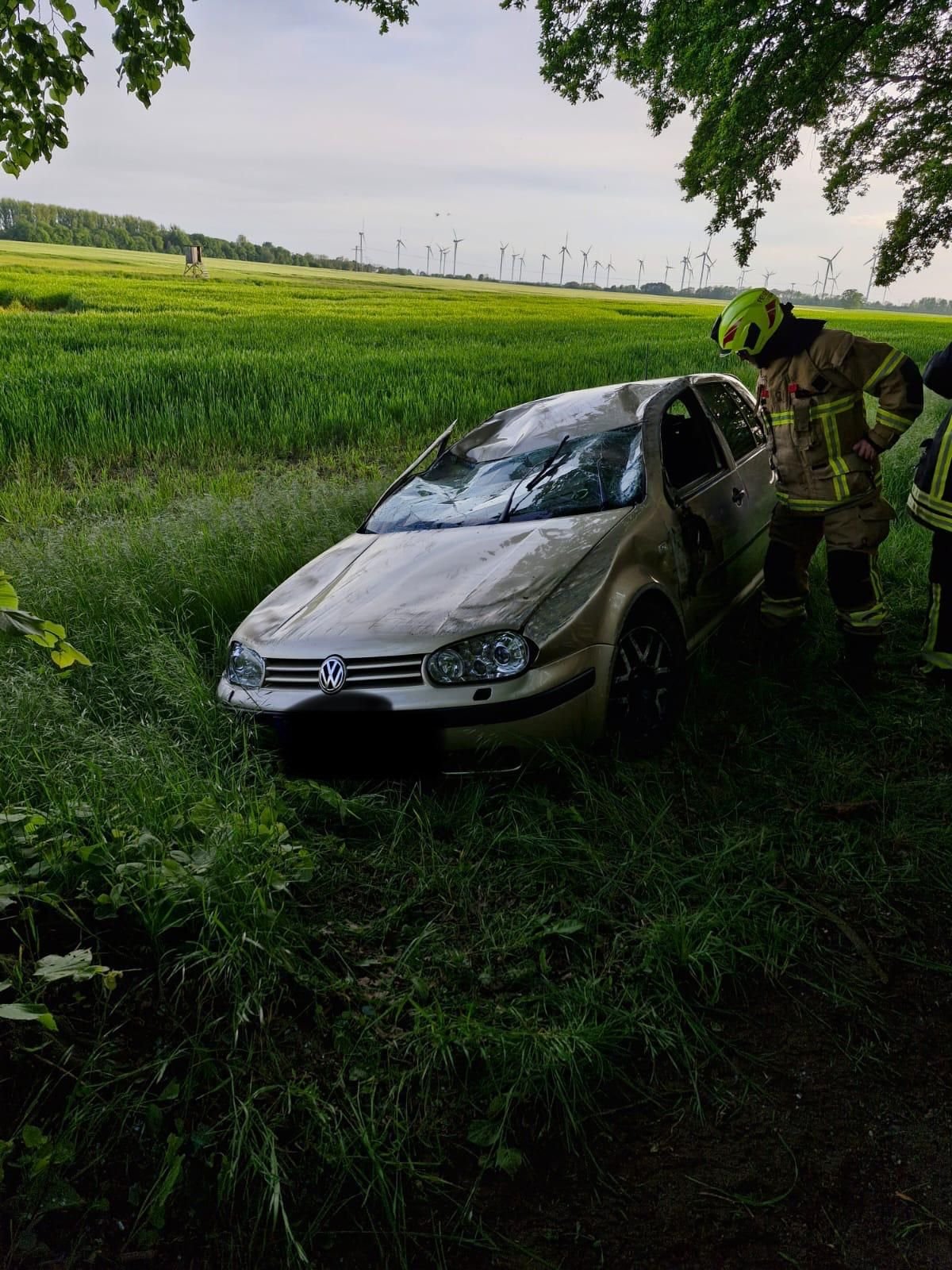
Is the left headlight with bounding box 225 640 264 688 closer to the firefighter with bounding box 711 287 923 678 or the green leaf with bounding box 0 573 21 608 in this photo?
the green leaf with bounding box 0 573 21 608

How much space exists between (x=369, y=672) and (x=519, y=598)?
0.65 meters

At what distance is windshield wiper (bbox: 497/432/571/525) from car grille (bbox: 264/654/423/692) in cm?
107

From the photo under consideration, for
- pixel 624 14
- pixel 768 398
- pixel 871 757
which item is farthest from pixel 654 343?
pixel 871 757

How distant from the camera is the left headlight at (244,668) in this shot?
3650 mm

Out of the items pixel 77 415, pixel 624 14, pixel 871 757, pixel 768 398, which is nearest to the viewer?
pixel 871 757

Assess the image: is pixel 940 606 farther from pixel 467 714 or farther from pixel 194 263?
pixel 194 263

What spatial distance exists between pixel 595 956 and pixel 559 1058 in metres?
0.49

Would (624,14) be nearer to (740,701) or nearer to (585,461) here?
(585,461)

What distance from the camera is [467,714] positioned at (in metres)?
3.26

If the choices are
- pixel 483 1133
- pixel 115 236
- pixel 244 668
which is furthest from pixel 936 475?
pixel 115 236

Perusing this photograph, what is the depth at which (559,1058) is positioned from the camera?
2285mm

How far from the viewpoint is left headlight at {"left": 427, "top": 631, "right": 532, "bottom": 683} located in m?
3.27

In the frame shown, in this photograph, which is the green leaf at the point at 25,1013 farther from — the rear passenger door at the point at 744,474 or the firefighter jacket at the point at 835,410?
the firefighter jacket at the point at 835,410

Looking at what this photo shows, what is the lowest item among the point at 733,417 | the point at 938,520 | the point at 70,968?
the point at 70,968
